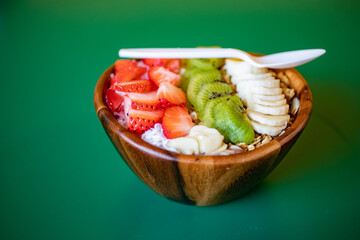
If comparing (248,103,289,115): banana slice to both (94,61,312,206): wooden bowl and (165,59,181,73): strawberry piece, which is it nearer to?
Result: (94,61,312,206): wooden bowl

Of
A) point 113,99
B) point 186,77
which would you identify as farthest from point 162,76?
point 113,99

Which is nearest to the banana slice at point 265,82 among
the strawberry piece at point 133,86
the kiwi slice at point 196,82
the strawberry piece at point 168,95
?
the kiwi slice at point 196,82

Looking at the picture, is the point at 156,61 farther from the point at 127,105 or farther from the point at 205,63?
the point at 127,105

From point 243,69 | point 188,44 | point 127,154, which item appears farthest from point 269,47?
point 127,154

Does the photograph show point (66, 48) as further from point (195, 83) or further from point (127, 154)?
point (127, 154)

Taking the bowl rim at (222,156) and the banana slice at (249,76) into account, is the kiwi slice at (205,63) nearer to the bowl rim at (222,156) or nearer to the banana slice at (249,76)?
the banana slice at (249,76)

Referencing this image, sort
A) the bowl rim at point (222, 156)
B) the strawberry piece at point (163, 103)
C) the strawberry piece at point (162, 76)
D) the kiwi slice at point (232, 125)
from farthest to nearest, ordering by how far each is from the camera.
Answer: the strawberry piece at point (162, 76)
the strawberry piece at point (163, 103)
the kiwi slice at point (232, 125)
the bowl rim at point (222, 156)

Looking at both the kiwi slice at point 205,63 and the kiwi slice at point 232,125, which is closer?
the kiwi slice at point 232,125
